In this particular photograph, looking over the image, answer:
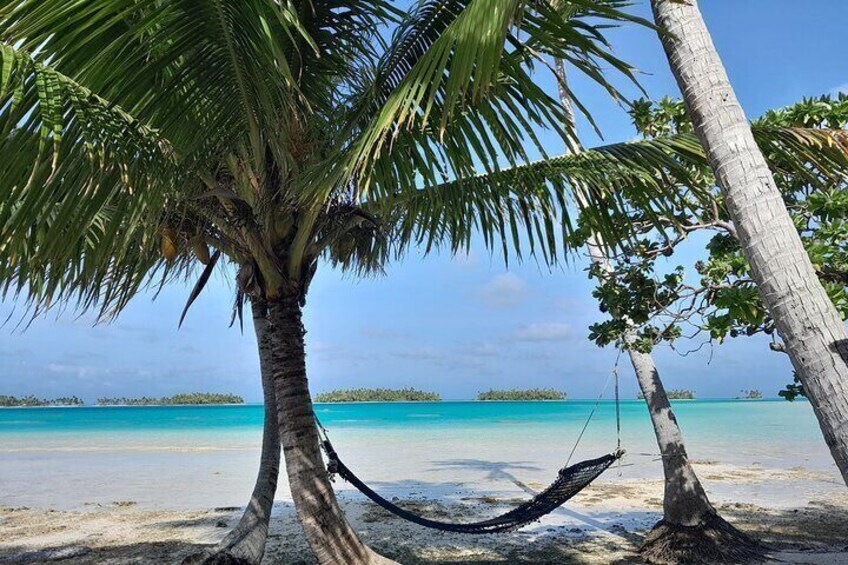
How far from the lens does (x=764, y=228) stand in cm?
167

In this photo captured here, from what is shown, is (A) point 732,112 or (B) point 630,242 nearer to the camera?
(A) point 732,112

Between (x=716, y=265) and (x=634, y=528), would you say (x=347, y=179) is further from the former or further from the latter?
(x=634, y=528)

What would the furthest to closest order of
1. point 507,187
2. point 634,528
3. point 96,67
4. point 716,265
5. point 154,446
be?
point 154,446 < point 634,528 < point 507,187 < point 716,265 < point 96,67

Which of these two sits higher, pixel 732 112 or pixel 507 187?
pixel 507 187

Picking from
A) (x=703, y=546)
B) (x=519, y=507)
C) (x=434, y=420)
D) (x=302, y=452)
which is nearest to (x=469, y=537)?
(x=519, y=507)

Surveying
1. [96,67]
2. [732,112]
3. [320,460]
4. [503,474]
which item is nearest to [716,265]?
[732,112]

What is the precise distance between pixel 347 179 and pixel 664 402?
3.32m

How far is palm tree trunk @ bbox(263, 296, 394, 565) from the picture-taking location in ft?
10.5

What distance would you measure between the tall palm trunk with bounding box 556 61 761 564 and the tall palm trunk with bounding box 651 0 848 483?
222 centimetres

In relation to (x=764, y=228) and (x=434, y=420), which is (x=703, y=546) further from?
(x=434, y=420)

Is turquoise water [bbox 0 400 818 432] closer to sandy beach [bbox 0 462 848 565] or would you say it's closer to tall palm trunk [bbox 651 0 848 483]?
sandy beach [bbox 0 462 848 565]

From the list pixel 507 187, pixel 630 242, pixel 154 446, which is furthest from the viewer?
pixel 154 446

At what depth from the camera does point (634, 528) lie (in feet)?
17.8

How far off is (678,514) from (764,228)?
3322 millimetres
